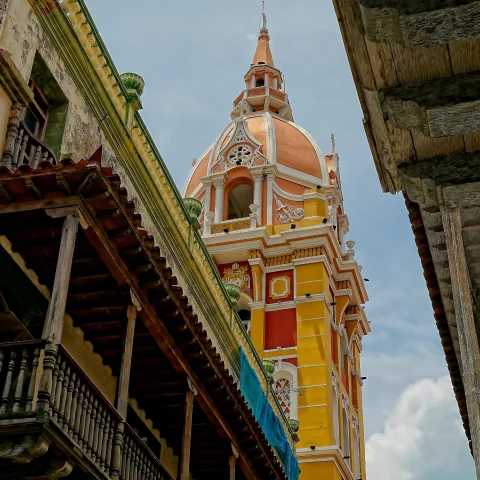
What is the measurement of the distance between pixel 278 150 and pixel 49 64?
20498 millimetres

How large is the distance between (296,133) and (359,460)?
12282 millimetres

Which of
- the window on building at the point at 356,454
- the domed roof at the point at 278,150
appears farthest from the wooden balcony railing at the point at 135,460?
the domed roof at the point at 278,150

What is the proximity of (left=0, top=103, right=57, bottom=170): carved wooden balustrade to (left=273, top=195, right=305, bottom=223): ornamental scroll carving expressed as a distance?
728 inches

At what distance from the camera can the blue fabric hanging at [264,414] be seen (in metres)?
16.7

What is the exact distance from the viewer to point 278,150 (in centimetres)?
3122

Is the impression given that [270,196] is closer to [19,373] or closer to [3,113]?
[3,113]

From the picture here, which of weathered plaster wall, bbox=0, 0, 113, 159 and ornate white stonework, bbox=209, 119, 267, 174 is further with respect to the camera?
ornate white stonework, bbox=209, 119, 267, 174

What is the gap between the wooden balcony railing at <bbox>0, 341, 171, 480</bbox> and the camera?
6.81 meters

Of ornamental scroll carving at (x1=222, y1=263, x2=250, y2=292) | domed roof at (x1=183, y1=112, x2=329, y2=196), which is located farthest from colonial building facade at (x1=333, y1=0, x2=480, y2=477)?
domed roof at (x1=183, y1=112, x2=329, y2=196)

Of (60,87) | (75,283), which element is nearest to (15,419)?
(75,283)

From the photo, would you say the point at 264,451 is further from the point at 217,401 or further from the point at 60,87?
the point at 60,87

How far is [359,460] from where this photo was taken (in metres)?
27.8

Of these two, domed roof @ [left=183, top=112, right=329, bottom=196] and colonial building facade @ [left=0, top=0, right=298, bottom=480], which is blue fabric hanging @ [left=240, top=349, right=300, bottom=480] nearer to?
colonial building facade @ [left=0, top=0, right=298, bottom=480]

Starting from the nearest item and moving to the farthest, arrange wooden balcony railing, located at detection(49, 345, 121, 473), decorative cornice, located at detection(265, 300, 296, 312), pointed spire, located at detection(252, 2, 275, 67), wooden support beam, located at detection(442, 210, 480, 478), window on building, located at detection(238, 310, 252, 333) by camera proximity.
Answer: wooden support beam, located at detection(442, 210, 480, 478)
wooden balcony railing, located at detection(49, 345, 121, 473)
decorative cornice, located at detection(265, 300, 296, 312)
window on building, located at detection(238, 310, 252, 333)
pointed spire, located at detection(252, 2, 275, 67)
